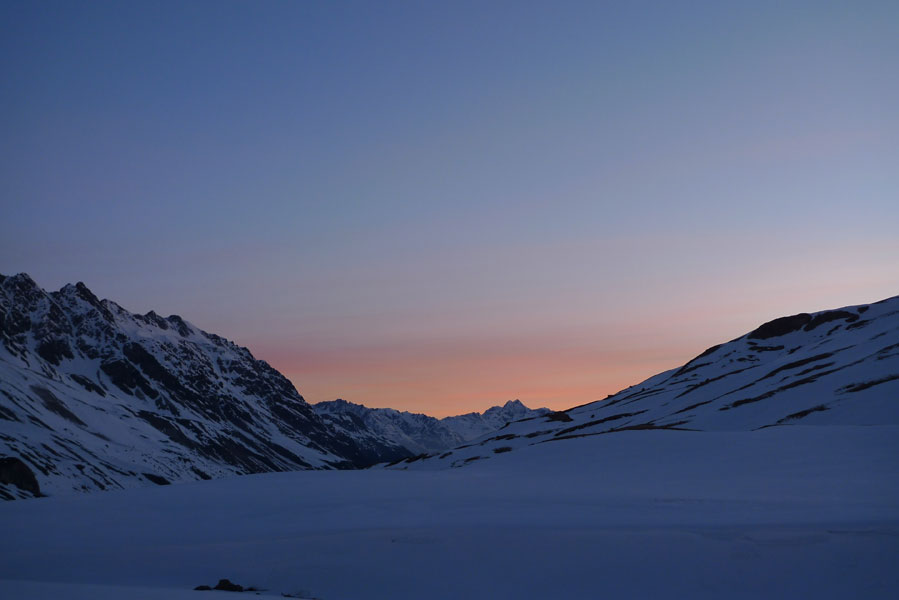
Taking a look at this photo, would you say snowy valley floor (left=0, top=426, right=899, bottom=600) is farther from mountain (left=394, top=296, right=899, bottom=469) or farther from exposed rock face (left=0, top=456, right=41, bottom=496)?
exposed rock face (left=0, top=456, right=41, bottom=496)

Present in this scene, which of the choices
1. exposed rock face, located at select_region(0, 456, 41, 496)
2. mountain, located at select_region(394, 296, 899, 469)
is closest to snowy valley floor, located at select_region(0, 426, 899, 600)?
mountain, located at select_region(394, 296, 899, 469)

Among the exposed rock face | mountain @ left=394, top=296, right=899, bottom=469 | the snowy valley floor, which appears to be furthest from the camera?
the exposed rock face

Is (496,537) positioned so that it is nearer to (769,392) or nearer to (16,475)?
(769,392)

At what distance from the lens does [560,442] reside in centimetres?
5131

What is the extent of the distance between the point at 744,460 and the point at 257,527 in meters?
22.9

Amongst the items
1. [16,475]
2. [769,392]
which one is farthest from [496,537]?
[16,475]

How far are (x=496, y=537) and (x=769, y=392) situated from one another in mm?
82081

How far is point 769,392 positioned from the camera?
90.9m

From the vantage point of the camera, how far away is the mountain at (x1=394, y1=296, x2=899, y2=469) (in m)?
69.2

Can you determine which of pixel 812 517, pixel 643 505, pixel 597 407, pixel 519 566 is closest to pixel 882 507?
pixel 812 517

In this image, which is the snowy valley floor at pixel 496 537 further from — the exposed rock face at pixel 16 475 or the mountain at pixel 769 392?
the exposed rock face at pixel 16 475

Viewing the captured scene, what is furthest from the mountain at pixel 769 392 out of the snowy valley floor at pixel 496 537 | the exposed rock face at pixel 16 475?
the exposed rock face at pixel 16 475

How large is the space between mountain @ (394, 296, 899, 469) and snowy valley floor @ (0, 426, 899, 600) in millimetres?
27619

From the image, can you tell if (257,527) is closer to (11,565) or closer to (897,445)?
(11,565)
